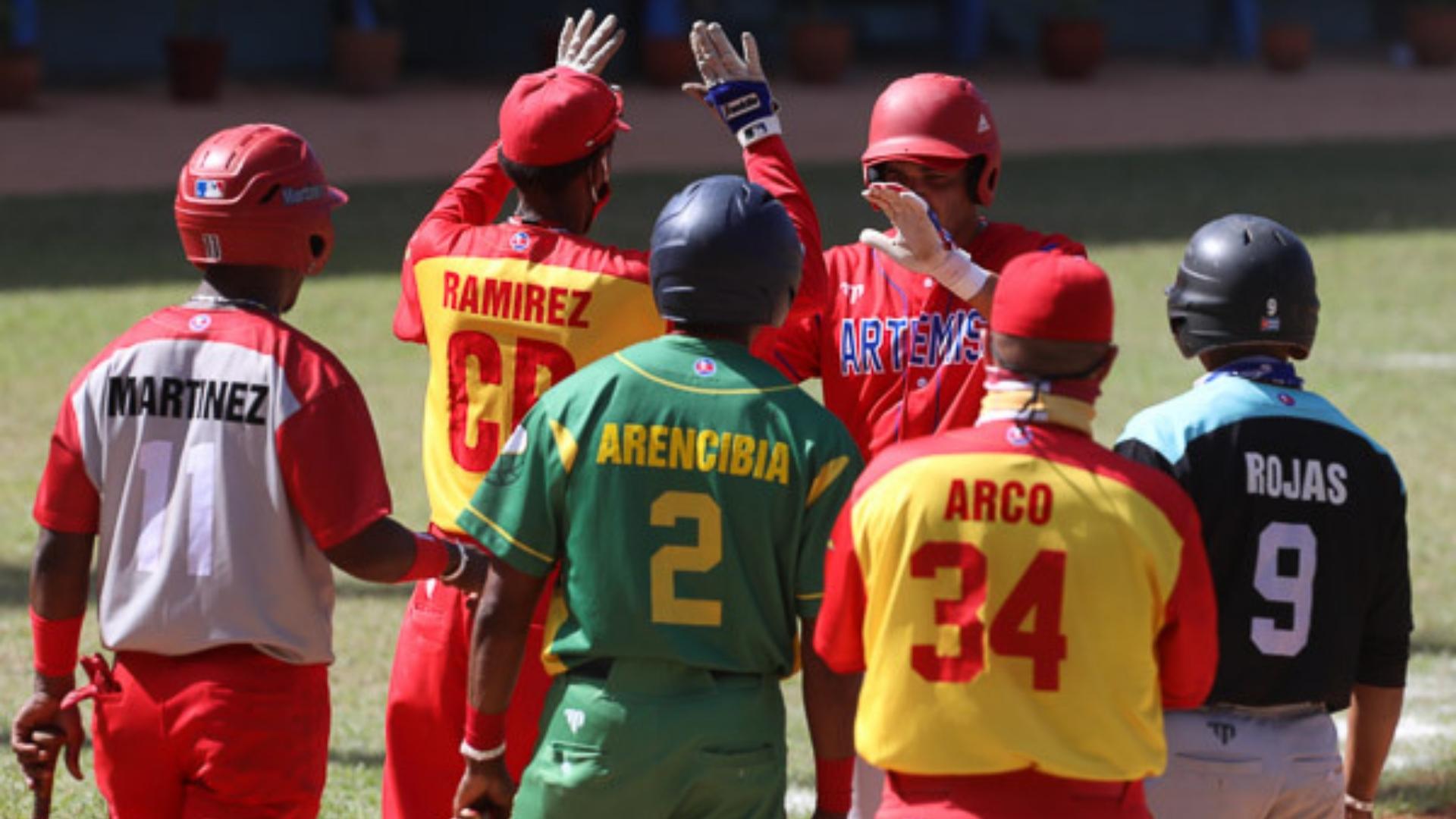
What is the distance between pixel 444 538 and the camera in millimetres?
4789

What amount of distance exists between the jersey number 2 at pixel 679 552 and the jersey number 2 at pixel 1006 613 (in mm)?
478

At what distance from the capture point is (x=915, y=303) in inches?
209

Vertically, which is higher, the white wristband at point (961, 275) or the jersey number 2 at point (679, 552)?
the white wristband at point (961, 275)

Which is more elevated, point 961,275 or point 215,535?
point 961,275

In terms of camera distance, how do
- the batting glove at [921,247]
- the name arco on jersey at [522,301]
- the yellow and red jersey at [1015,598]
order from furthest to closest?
1. the name arco on jersey at [522,301]
2. the batting glove at [921,247]
3. the yellow and red jersey at [1015,598]

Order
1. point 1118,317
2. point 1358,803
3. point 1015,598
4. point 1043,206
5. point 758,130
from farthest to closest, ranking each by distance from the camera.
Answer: point 1043,206 < point 1118,317 < point 758,130 < point 1358,803 < point 1015,598

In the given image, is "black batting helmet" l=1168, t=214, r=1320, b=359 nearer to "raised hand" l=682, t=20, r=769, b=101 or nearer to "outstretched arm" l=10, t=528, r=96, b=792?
"raised hand" l=682, t=20, r=769, b=101

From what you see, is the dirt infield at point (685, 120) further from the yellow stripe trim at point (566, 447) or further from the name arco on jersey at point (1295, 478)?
the name arco on jersey at point (1295, 478)

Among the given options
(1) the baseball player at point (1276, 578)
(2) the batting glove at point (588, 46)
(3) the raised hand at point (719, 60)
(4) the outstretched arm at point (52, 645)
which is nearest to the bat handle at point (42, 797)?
(4) the outstretched arm at point (52, 645)

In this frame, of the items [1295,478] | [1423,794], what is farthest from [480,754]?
[1423,794]

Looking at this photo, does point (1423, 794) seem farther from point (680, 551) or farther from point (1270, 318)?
point (680, 551)

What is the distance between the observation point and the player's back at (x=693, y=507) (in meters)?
4.18

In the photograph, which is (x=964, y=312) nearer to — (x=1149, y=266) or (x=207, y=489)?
(x=207, y=489)

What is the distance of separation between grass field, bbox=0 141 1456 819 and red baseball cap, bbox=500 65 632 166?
254 cm
